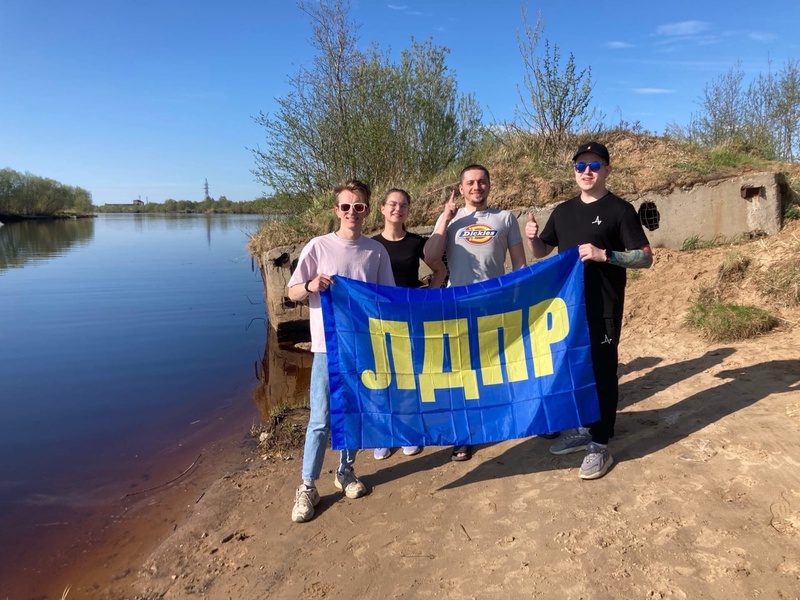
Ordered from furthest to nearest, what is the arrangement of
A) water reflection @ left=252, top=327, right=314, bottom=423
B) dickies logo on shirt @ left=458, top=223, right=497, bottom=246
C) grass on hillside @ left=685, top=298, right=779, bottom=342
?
1. water reflection @ left=252, top=327, right=314, bottom=423
2. grass on hillside @ left=685, top=298, right=779, bottom=342
3. dickies logo on shirt @ left=458, top=223, right=497, bottom=246

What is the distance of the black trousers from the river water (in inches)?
162

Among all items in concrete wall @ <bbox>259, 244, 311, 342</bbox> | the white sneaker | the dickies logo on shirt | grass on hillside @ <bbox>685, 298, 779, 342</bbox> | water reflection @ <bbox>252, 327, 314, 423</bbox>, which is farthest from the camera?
concrete wall @ <bbox>259, 244, 311, 342</bbox>

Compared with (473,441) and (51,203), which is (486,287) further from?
(51,203)

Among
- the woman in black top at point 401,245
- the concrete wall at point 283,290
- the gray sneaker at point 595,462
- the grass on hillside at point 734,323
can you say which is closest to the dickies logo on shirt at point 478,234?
the woman in black top at point 401,245

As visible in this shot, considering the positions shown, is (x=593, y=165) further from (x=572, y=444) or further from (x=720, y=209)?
(x=720, y=209)

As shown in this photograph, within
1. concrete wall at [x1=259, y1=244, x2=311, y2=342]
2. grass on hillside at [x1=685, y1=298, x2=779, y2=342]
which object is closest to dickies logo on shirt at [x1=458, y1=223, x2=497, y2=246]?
grass on hillside at [x1=685, y1=298, x2=779, y2=342]

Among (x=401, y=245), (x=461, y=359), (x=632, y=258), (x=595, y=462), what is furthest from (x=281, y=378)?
(x=632, y=258)

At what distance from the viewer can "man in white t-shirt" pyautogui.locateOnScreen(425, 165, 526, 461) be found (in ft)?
12.2

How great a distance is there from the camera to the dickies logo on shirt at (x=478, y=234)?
371cm

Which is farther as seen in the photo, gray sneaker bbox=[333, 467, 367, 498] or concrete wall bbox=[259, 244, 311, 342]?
concrete wall bbox=[259, 244, 311, 342]

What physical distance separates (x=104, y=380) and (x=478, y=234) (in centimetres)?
662

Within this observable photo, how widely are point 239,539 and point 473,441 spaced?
67.0 inches

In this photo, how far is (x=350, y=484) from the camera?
11.9 feet

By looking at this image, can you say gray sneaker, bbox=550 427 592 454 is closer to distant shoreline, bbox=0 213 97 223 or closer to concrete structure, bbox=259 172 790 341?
concrete structure, bbox=259 172 790 341
